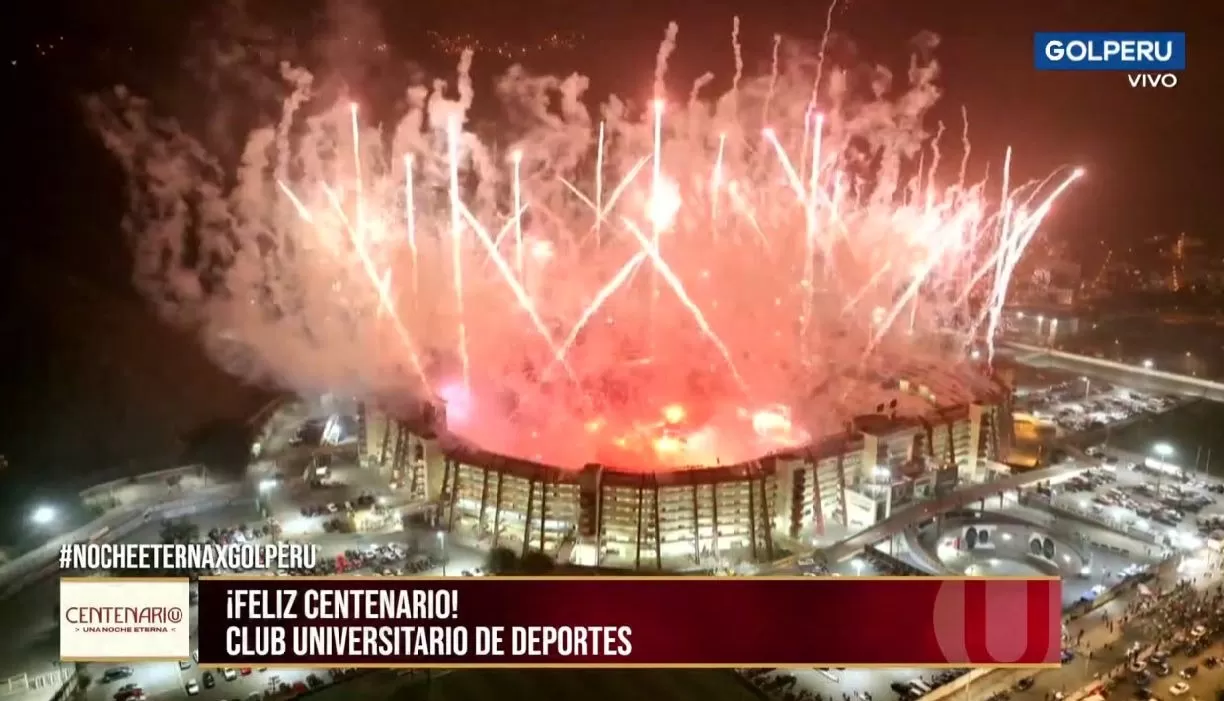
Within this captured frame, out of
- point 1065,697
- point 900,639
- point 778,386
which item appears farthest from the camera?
point 778,386

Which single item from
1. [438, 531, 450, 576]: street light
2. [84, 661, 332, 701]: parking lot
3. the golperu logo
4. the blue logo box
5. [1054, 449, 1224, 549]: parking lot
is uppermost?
the blue logo box

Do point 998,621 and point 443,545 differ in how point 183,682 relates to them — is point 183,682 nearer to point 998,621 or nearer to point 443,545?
point 443,545

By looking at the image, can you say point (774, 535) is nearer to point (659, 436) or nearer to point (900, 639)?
point (659, 436)

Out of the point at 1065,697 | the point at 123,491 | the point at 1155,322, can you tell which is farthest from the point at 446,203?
the point at 1155,322

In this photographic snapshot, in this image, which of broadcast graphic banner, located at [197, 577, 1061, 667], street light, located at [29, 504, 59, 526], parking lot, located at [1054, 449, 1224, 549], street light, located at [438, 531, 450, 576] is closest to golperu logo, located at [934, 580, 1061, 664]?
broadcast graphic banner, located at [197, 577, 1061, 667]

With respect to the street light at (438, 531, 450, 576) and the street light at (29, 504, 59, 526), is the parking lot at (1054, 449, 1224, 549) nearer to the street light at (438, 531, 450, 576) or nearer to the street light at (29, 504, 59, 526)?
the street light at (438, 531, 450, 576)

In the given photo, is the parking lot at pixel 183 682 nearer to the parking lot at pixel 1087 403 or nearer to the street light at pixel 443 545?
the street light at pixel 443 545

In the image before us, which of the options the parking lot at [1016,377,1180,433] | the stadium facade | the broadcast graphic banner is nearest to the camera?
the broadcast graphic banner
